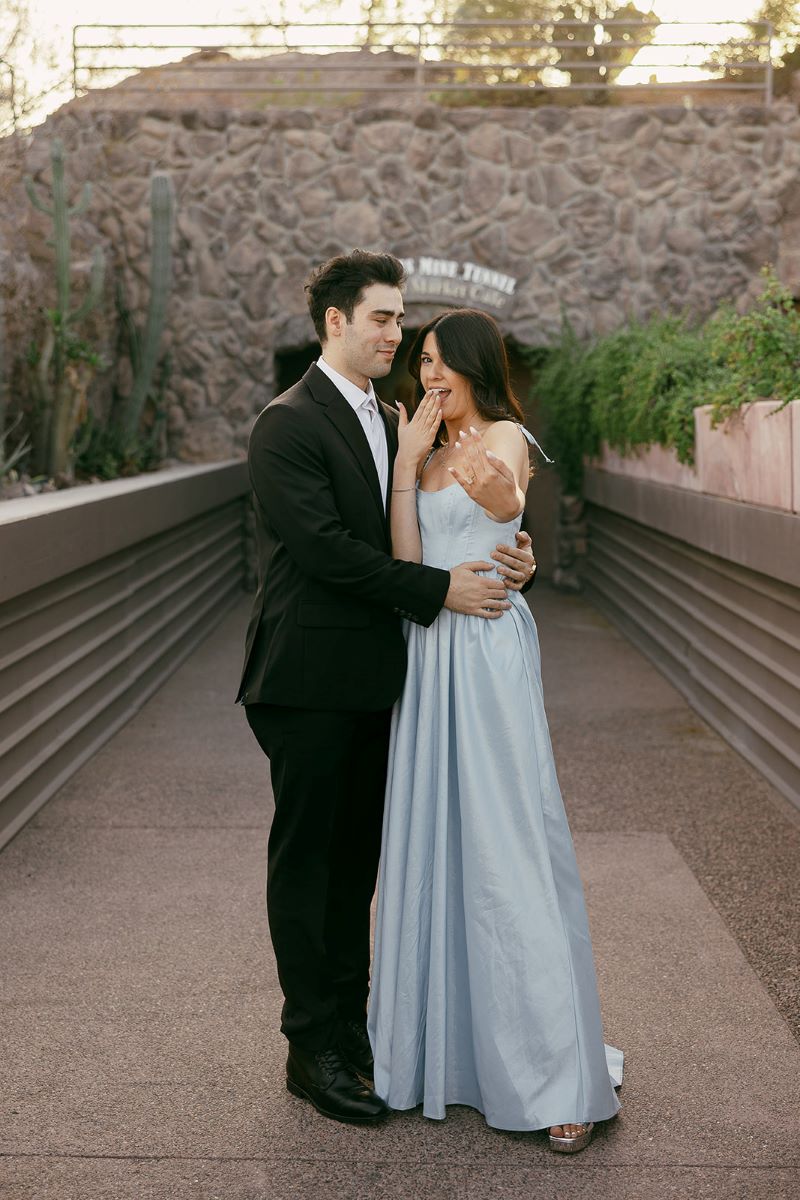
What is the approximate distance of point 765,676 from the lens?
6.09m

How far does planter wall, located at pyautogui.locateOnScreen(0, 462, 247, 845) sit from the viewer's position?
17.2ft

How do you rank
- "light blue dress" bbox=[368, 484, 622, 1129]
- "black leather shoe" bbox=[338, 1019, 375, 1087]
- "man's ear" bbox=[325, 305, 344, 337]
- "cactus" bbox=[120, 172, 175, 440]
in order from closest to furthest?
"light blue dress" bbox=[368, 484, 622, 1129], "man's ear" bbox=[325, 305, 344, 337], "black leather shoe" bbox=[338, 1019, 375, 1087], "cactus" bbox=[120, 172, 175, 440]

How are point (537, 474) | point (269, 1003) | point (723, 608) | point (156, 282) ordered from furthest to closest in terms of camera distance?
1. point (537, 474)
2. point (156, 282)
3. point (723, 608)
4. point (269, 1003)

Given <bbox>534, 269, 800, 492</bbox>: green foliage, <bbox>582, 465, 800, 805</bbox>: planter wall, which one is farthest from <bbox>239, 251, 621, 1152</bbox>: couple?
<bbox>534, 269, 800, 492</bbox>: green foliage

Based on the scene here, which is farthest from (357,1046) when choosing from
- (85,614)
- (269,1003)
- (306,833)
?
(85,614)

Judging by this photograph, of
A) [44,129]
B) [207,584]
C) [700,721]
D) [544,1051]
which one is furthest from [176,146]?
[544,1051]

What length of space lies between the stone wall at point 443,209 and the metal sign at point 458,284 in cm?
10

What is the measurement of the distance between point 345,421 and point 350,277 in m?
0.32

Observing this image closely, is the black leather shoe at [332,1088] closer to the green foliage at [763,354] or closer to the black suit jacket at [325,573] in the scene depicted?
the black suit jacket at [325,573]

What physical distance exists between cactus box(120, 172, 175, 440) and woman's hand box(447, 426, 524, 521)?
330 inches

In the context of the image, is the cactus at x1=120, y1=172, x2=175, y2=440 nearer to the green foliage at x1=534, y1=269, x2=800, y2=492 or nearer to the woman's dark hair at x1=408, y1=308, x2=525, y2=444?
the green foliage at x1=534, y1=269, x2=800, y2=492

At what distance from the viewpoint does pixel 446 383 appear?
3146 mm

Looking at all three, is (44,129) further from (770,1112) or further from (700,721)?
(770,1112)

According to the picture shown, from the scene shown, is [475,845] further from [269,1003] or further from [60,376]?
[60,376]
